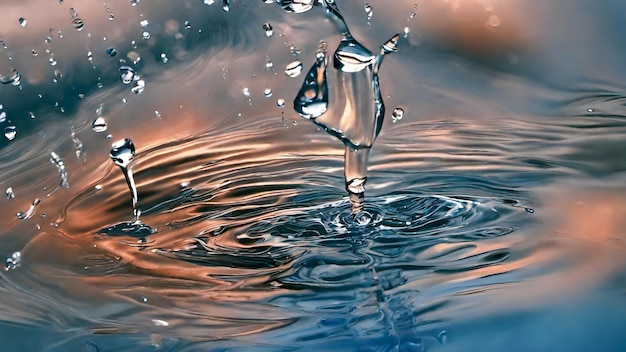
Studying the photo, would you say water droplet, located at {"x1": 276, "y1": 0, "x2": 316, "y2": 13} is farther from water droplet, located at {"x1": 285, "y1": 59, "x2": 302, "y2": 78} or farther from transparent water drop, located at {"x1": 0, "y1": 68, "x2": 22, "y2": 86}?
transparent water drop, located at {"x1": 0, "y1": 68, "x2": 22, "y2": 86}

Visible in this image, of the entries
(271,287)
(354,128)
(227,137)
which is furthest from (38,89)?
(271,287)

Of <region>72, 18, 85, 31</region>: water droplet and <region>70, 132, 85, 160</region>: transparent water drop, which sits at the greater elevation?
<region>72, 18, 85, 31</region>: water droplet

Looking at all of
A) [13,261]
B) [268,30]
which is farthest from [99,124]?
[13,261]

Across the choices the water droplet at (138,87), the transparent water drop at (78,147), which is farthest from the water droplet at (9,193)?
the water droplet at (138,87)

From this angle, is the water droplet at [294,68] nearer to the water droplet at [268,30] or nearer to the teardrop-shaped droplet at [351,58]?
the water droplet at [268,30]

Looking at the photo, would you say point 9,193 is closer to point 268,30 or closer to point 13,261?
point 13,261

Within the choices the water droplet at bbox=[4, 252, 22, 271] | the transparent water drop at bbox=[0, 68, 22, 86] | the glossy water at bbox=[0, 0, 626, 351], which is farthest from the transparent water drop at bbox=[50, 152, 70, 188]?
the water droplet at bbox=[4, 252, 22, 271]

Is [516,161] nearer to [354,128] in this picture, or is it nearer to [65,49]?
[354,128]
